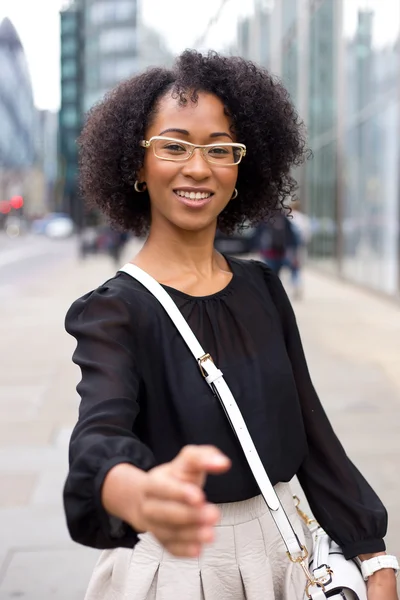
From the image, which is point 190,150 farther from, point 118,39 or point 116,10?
point 116,10

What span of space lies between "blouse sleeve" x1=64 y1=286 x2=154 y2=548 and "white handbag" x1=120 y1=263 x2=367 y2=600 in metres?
0.10

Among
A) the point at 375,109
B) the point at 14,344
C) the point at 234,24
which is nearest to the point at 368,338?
the point at 14,344

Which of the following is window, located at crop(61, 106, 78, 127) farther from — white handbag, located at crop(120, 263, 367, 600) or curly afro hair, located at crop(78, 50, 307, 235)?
white handbag, located at crop(120, 263, 367, 600)

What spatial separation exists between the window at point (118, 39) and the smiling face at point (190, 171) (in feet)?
261

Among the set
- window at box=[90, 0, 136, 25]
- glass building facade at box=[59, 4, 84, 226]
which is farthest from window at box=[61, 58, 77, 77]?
window at box=[90, 0, 136, 25]

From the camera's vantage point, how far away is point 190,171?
1.68 m

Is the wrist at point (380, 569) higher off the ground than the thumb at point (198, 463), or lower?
lower

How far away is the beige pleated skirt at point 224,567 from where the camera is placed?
1632mm

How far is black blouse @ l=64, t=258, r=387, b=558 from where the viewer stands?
4.26 feet

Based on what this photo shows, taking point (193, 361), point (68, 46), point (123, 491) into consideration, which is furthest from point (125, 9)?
point (123, 491)

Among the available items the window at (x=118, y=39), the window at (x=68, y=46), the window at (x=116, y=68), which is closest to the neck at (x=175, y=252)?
the window at (x=116, y=68)

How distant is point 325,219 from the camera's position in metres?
20.1

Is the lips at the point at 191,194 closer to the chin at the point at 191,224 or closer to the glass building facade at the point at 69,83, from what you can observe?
the chin at the point at 191,224

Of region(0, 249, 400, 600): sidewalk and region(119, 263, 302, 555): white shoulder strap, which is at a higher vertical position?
region(119, 263, 302, 555): white shoulder strap
